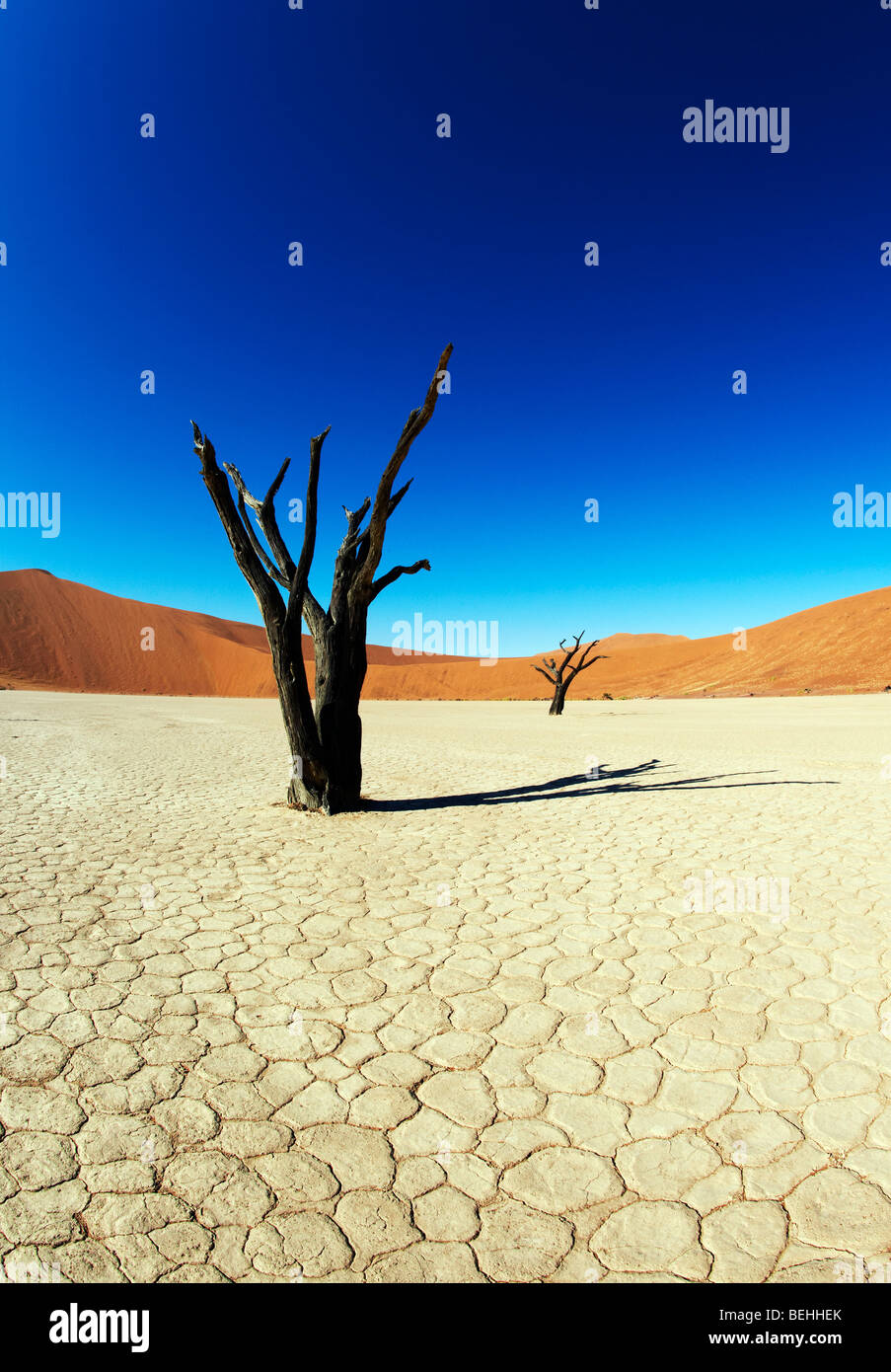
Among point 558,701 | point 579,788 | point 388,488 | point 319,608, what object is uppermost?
point 388,488

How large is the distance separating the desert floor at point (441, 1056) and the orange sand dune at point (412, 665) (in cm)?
4584

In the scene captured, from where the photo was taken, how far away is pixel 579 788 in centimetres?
985

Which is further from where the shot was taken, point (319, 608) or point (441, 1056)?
point (319, 608)

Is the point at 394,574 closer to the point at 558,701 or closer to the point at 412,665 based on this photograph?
the point at 558,701

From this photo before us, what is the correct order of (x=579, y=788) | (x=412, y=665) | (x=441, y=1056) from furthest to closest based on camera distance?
(x=412, y=665), (x=579, y=788), (x=441, y=1056)

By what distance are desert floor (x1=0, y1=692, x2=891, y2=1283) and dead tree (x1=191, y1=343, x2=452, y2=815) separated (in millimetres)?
1371

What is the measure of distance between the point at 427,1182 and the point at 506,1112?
46cm

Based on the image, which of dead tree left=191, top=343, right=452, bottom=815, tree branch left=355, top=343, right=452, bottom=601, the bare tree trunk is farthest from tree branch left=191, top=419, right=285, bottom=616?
the bare tree trunk

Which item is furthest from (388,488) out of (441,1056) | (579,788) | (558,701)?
(558,701)

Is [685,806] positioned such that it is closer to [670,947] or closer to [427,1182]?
[670,947]

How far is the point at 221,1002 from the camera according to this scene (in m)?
3.39

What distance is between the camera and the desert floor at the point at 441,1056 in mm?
2020

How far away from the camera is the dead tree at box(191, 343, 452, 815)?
7.89 metres

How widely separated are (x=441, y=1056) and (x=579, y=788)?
7195mm
